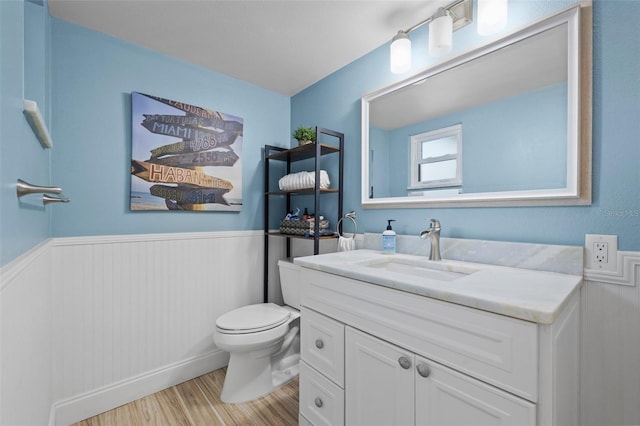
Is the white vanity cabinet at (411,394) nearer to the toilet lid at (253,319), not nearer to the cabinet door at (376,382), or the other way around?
the cabinet door at (376,382)

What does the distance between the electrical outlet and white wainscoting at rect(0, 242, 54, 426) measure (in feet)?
5.63

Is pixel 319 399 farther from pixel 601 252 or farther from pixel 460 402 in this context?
pixel 601 252

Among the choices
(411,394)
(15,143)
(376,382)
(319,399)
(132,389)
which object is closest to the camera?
(15,143)

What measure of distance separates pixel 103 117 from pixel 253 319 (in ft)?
4.95

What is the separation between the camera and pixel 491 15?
1.20 meters

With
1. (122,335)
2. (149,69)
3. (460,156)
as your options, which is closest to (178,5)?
(149,69)

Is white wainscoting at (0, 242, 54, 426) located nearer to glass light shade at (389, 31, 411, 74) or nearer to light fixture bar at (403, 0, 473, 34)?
glass light shade at (389, 31, 411, 74)

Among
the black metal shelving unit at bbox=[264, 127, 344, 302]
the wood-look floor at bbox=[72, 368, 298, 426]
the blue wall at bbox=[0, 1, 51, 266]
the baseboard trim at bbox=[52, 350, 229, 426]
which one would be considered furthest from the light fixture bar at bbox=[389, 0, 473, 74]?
the baseboard trim at bbox=[52, 350, 229, 426]

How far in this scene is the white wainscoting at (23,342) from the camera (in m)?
0.62

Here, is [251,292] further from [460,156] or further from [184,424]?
[460,156]

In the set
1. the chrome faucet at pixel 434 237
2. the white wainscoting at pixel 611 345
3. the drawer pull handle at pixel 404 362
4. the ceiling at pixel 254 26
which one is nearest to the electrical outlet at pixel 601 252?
the white wainscoting at pixel 611 345

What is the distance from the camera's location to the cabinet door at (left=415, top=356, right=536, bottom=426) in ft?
2.44

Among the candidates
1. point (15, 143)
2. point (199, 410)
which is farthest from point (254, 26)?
point (199, 410)

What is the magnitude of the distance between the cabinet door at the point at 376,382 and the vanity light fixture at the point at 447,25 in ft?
4.46
